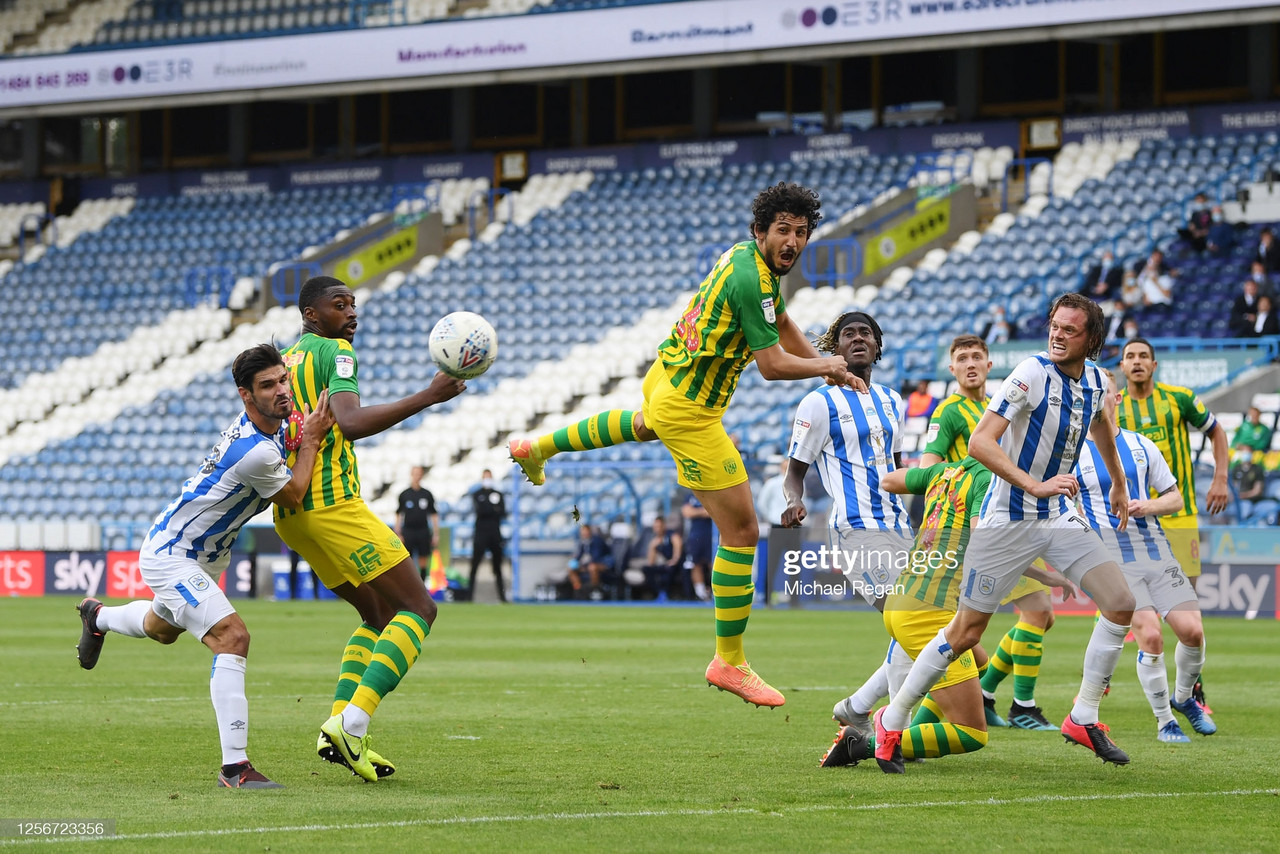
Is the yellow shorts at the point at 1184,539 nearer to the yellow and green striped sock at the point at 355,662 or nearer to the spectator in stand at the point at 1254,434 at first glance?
the yellow and green striped sock at the point at 355,662

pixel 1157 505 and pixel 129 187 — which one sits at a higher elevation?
pixel 129 187

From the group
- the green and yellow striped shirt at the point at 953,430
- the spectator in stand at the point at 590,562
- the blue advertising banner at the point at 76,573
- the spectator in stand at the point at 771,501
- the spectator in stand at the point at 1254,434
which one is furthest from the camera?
the blue advertising banner at the point at 76,573

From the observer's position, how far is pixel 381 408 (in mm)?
7273

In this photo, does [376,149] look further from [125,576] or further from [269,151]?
[125,576]

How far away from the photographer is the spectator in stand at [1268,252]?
81.6 ft

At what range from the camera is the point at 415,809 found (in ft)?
21.5

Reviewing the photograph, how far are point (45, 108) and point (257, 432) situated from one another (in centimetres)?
3015

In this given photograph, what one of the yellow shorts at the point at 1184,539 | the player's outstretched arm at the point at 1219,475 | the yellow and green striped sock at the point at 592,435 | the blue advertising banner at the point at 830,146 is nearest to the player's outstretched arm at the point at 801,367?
the yellow and green striped sock at the point at 592,435

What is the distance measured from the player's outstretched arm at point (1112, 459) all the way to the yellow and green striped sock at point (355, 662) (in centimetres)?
335

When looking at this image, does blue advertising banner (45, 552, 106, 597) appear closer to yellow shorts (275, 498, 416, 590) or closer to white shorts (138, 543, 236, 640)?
yellow shorts (275, 498, 416, 590)

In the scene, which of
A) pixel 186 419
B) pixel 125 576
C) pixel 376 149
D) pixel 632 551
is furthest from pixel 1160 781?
pixel 376 149

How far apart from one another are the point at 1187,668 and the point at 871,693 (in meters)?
2.35

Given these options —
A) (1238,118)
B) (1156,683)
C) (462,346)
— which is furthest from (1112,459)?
(1238,118)

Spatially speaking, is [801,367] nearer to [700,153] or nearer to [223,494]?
[223,494]
